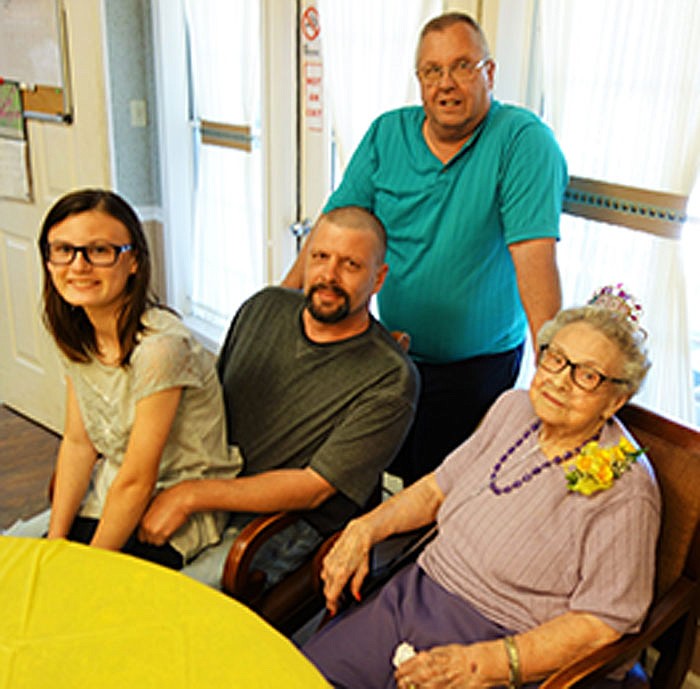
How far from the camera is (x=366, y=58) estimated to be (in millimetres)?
2572

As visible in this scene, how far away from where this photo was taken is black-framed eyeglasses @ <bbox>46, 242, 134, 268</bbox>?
1587 mm

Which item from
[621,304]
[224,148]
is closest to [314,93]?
[224,148]

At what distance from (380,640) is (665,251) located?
121 cm

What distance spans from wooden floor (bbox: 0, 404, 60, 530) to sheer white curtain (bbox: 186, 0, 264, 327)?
0.95m

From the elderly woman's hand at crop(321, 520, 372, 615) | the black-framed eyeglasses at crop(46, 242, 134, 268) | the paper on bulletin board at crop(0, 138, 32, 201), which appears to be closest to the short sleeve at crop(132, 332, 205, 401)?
the black-framed eyeglasses at crop(46, 242, 134, 268)

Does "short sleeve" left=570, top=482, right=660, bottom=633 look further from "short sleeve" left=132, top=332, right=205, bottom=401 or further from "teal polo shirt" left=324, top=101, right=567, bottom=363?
"short sleeve" left=132, top=332, right=205, bottom=401

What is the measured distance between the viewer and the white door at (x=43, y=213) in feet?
9.96

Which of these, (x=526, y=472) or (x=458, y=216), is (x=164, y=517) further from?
(x=458, y=216)

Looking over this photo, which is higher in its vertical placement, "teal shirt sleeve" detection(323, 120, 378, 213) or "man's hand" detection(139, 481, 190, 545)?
"teal shirt sleeve" detection(323, 120, 378, 213)

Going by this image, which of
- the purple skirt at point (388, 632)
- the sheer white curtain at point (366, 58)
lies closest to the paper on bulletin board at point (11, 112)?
the sheer white curtain at point (366, 58)

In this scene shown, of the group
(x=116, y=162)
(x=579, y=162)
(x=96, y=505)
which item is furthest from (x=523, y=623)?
(x=116, y=162)

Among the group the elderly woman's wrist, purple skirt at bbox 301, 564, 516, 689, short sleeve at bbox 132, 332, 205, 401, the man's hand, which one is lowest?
purple skirt at bbox 301, 564, 516, 689

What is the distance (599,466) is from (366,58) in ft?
5.55

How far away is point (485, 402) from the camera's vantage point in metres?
2.15
